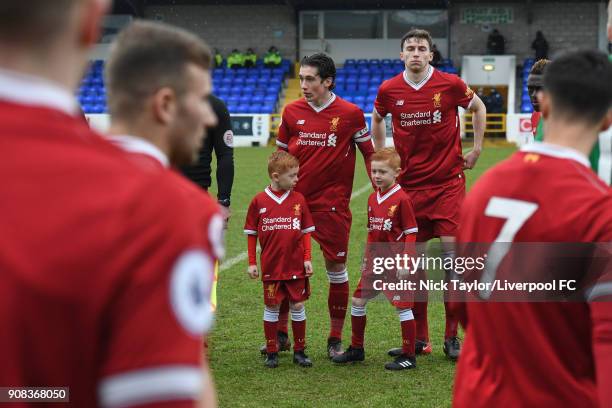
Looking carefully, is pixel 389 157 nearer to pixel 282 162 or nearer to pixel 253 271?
pixel 282 162

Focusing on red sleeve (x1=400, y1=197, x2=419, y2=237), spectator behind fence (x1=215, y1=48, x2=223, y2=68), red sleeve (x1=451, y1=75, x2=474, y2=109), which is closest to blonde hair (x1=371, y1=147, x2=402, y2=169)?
red sleeve (x1=400, y1=197, x2=419, y2=237)

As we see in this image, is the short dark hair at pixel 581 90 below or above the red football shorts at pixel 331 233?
above

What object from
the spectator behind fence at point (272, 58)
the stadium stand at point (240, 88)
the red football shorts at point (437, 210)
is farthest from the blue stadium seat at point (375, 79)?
the red football shorts at point (437, 210)

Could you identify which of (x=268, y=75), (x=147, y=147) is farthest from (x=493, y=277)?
(x=268, y=75)

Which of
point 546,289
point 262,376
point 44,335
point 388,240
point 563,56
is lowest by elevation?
point 262,376

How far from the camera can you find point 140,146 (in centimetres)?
169

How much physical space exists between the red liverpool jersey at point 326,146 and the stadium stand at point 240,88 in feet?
80.0

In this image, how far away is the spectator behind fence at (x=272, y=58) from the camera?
33.9 meters

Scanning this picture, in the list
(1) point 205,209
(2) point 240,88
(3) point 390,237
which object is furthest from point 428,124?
(2) point 240,88

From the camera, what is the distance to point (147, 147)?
1696 millimetres

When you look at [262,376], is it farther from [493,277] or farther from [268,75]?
[268,75]

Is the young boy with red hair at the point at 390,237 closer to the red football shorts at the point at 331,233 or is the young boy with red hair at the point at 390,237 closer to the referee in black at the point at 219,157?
the red football shorts at the point at 331,233

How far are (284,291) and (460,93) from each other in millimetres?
1927

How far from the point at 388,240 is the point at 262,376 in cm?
120
